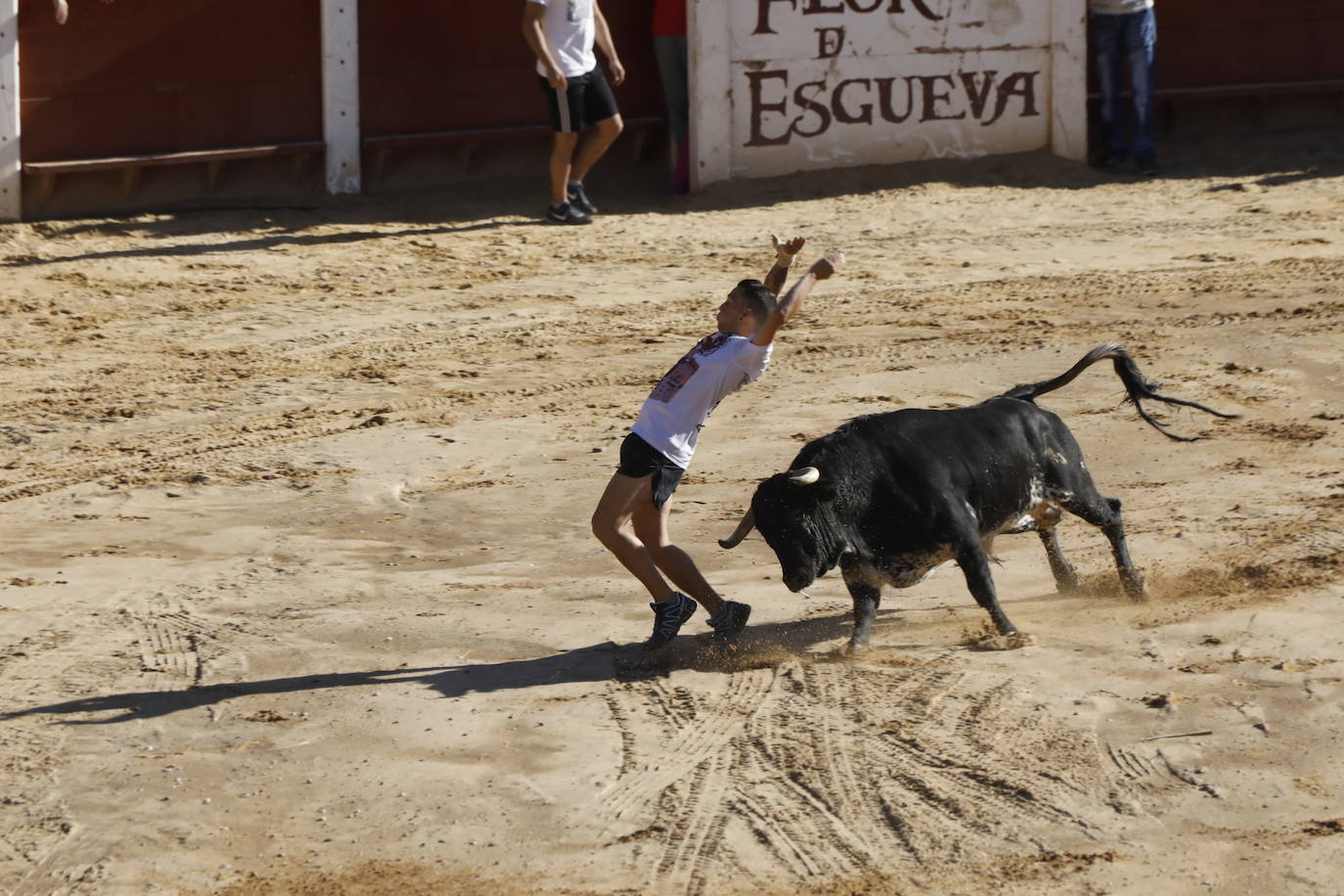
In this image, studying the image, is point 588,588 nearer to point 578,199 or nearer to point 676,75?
point 578,199

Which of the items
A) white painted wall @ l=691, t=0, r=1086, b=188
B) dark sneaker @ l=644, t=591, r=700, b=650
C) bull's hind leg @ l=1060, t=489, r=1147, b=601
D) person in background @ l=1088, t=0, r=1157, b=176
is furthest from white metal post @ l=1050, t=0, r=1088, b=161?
→ dark sneaker @ l=644, t=591, r=700, b=650

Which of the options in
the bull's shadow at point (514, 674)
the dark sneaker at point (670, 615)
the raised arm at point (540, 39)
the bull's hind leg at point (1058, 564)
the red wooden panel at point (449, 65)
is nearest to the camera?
the bull's shadow at point (514, 674)

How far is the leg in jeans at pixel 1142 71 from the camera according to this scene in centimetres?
1328

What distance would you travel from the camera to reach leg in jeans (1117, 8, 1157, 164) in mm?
13281

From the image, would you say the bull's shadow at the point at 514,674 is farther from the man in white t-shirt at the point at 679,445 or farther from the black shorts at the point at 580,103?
the black shorts at the point at 580,103

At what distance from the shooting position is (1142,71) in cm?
1336

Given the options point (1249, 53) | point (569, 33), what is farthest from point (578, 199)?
point (1249, 53)

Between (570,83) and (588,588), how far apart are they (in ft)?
18.8

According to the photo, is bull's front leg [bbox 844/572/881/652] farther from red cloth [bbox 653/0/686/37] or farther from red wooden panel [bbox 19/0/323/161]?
red cloth [bbox 653/0/686/37]

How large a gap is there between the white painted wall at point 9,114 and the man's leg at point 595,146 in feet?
10.8

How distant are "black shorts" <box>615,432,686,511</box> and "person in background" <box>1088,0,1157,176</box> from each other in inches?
351

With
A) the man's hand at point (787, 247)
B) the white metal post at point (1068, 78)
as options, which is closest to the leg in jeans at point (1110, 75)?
the white metal post at point (1068, 78)

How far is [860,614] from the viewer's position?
224 inches

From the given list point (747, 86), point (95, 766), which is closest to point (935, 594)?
point (95, 766)
